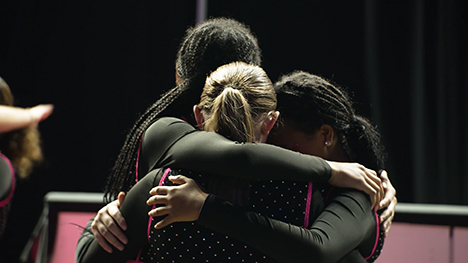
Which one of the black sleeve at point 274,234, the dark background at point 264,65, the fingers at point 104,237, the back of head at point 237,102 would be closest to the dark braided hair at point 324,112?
the back of head at point 237,102

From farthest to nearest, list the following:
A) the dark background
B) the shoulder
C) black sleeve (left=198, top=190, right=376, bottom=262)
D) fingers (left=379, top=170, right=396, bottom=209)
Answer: the dark background → fingers (left=379, top=170, right=396, bottom=209) → the shoulder → black sleeve (left=198, top=190, right=376, bottom=262)

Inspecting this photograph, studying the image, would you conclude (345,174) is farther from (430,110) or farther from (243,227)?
(430,110)

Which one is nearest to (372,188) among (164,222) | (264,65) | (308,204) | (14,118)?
(308,204)

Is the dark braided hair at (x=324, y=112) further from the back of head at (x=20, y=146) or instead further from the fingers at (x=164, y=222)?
the back of head at (x=20, y=146)

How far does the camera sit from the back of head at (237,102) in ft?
2.61

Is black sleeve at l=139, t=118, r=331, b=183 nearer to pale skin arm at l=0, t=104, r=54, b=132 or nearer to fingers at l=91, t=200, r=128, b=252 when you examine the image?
fingers at l=91, t=200, r=128, b=252

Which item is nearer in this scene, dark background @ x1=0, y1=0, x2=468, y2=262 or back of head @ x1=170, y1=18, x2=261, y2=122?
back of head @ x1=170, y1=18, x2=261, y2=122

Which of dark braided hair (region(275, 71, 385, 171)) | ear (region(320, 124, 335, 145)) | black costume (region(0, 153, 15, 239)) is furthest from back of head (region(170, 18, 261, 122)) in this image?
black costume (region(0, 153, 15, 239))

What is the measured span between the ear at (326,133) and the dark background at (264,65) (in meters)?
1.23

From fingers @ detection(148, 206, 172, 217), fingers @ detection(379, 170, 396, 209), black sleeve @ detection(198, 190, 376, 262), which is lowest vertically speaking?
fingers @ detection(379, 170, 396, 209)

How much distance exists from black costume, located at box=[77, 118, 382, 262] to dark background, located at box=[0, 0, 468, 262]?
1.54 metres

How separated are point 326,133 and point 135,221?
52cm

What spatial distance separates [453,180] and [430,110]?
14.7 inches

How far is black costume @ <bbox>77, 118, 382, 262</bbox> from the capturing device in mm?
732
